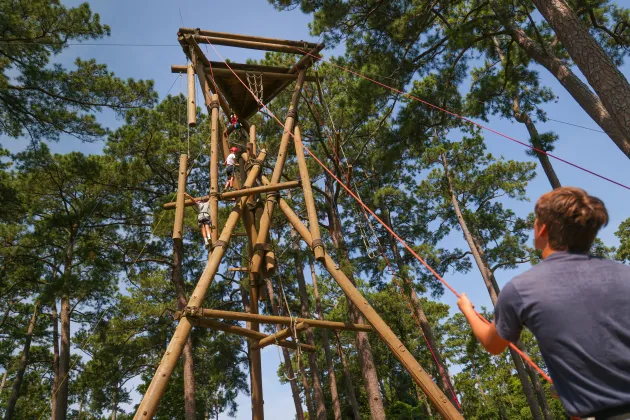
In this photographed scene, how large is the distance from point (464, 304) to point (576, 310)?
56 cm

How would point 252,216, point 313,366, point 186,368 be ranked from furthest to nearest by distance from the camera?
point 313,366
point 186,368
point 252,216

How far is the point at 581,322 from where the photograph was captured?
1.20 metres

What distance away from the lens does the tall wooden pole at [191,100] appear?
5262 millimetres

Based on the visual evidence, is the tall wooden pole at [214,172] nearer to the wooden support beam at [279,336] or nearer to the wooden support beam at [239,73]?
the wooden support beam at [239,73]

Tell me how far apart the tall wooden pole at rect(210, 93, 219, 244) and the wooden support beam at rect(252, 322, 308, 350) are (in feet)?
4.10

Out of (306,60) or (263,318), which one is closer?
(263,318)

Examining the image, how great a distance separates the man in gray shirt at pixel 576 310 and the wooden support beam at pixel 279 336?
343cm

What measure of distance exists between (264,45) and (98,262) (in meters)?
9.08

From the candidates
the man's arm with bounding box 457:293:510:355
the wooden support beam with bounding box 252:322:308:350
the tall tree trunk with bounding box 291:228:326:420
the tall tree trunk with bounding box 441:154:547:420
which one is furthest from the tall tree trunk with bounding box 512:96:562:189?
the man's arm with bounding box 457:293:510:355

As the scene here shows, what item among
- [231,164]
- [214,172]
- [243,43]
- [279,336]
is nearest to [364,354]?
[279,336]

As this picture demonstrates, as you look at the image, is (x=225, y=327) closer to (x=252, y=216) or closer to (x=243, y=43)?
(x=252, y=216)

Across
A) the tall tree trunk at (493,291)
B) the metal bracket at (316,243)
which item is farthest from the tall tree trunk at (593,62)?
the tall tree trunk at (493,291)

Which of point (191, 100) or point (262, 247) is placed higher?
point (191, 100)

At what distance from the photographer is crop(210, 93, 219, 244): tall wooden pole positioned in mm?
4805
